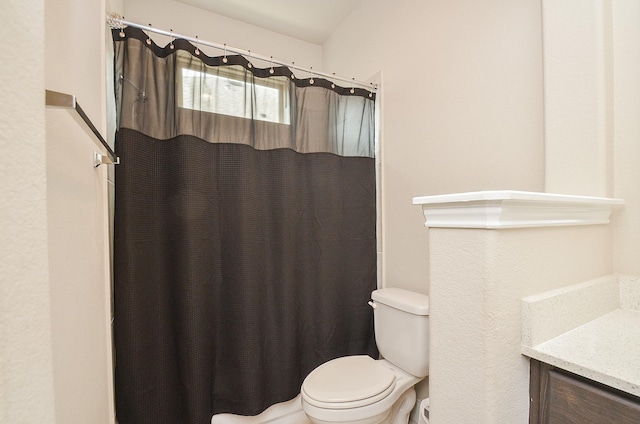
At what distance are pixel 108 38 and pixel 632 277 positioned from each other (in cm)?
220

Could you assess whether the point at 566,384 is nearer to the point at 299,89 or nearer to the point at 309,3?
the point at 299,89

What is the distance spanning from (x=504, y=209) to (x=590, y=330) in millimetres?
507

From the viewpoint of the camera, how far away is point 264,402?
1.39m

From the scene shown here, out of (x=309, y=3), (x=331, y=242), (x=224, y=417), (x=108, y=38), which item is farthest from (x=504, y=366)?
(x=309, y=3)

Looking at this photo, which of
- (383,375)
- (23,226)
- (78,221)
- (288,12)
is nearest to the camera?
(23,226)

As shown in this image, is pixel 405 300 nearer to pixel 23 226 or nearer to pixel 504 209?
pixel 504 209

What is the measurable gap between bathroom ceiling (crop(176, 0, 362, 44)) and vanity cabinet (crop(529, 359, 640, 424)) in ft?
7.62

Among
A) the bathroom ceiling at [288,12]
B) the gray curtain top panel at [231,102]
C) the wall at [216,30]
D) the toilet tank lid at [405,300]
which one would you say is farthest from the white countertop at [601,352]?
the bathroom ceiling at [288,12]

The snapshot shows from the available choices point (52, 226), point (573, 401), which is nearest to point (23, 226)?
point (52, 226)

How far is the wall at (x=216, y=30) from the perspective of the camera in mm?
1758

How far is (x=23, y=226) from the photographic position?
0.27 metres

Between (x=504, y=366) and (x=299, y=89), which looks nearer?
(x=504, y=366)

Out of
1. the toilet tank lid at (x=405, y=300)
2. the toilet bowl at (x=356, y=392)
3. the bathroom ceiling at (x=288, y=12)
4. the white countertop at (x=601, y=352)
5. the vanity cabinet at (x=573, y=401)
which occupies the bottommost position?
the toilet bowl at (x=356, y=392)

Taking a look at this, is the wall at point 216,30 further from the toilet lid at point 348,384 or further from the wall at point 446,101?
the toilet lid at point 348,384
